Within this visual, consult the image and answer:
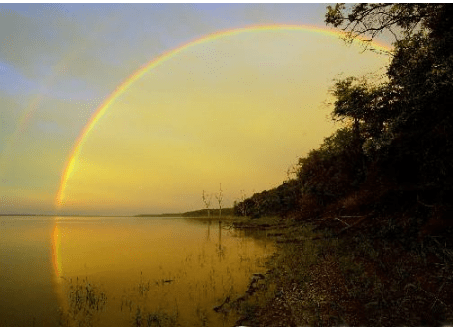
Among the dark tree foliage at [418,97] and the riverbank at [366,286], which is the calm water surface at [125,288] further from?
the dark tree foliage at [418,97]

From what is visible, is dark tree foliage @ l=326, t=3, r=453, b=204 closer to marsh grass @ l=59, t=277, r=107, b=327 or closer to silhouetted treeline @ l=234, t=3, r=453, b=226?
silhouetted treeline @ l=234, t=3, r=453, b=226

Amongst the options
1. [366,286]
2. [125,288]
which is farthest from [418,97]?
[125,288]

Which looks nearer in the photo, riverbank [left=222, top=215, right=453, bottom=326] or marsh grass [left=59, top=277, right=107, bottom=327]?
riverbank [left=222, top=215, right=453, bottom=326]

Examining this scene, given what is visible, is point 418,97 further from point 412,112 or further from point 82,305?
point 82,305

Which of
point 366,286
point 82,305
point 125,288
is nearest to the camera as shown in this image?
point 366,286

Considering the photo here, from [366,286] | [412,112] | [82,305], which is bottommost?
[82,305]

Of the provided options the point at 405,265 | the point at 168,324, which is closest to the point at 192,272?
the point at 168,324

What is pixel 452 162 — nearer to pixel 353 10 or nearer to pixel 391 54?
pixel 391 54

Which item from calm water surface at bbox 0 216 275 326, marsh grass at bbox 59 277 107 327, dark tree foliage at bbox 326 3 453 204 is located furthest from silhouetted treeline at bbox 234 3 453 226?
marsh grass at bbox 59 277 107 327
